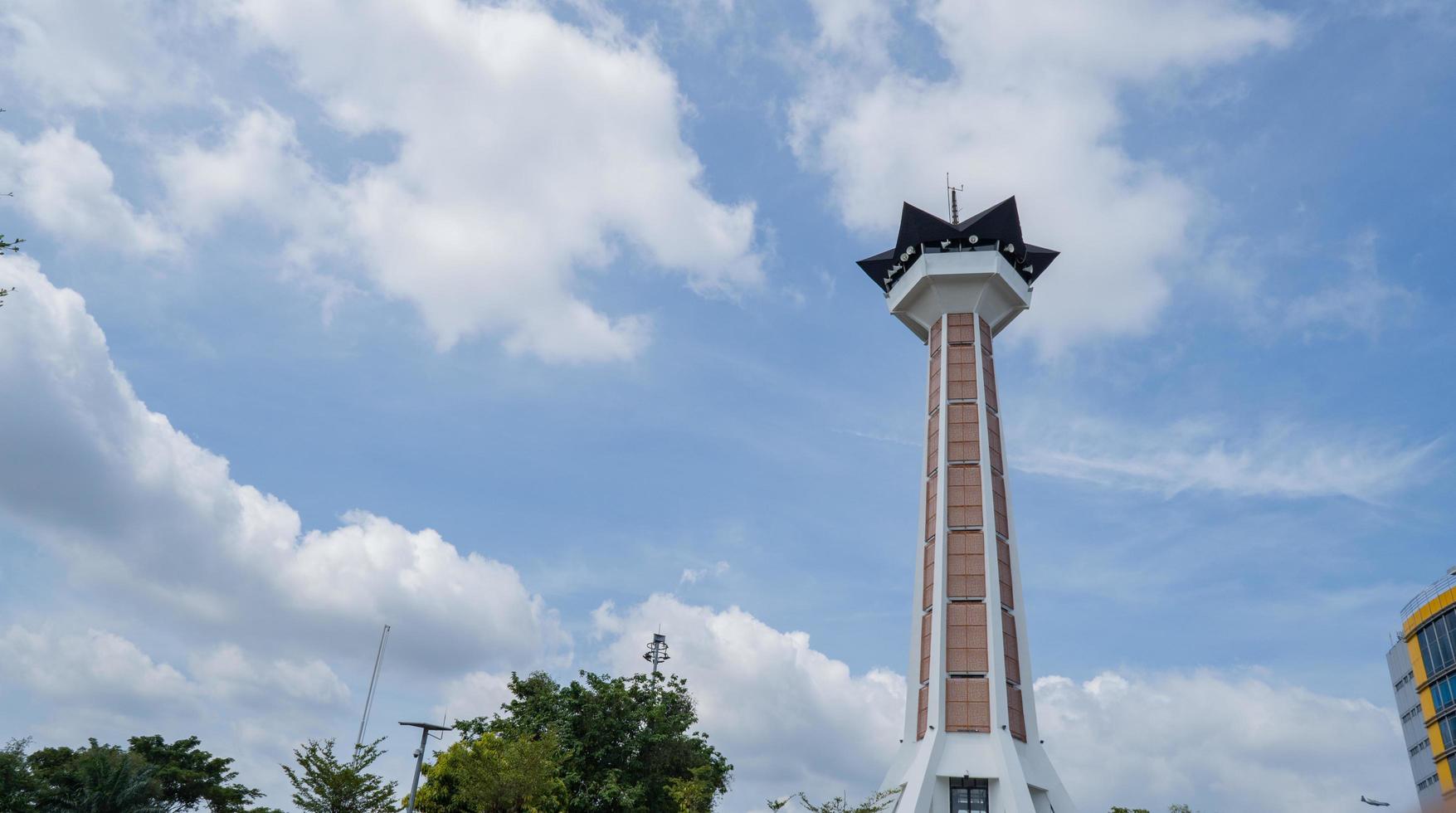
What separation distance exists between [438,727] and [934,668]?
2298 cm

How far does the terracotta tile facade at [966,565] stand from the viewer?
52000mm

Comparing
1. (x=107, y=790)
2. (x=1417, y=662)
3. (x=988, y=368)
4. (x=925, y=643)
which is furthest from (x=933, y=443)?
(x=1417, y=662)

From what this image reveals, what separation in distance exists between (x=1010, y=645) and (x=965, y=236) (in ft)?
76.7

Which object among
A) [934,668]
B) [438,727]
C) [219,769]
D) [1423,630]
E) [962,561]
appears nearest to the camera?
[438,727]

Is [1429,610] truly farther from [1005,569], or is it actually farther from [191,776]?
[191,776]

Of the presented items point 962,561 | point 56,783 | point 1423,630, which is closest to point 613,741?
point 962,561

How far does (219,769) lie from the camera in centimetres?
6831

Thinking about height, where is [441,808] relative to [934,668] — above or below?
below

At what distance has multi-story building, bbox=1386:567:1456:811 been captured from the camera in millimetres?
75250

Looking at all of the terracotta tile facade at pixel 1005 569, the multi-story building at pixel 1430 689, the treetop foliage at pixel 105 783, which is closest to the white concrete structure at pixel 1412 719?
the multi-story building at pixel 1430 689

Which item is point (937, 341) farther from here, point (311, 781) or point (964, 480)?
point (311, 781)

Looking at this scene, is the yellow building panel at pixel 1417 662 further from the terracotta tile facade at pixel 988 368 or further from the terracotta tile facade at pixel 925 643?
the terracotta tile facade at pixel 925 643

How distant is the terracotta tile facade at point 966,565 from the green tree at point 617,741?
1537cm

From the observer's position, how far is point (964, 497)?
55156 mm
